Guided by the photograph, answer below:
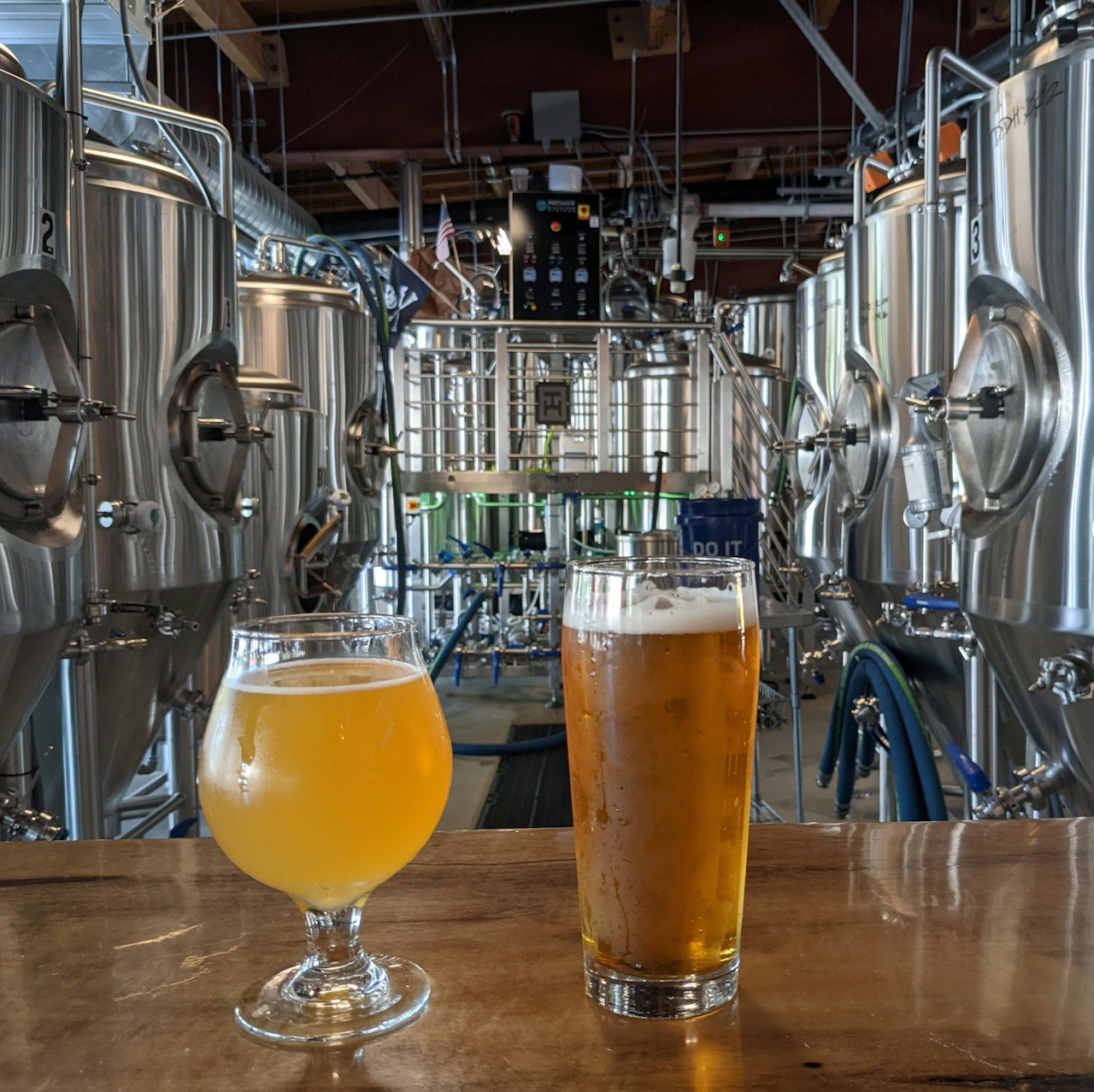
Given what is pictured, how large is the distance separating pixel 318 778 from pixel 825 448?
243 centimetres

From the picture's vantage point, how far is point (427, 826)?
542mm

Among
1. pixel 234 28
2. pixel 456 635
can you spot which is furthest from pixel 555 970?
pixel 234 28

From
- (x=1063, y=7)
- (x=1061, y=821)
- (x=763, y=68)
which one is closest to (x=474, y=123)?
(x=763, y=68)

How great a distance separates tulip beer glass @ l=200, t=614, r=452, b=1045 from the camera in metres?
0.50

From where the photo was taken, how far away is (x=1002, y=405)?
4.97 feet

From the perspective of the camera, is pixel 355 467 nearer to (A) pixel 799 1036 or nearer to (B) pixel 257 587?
(B) pixel 257 587

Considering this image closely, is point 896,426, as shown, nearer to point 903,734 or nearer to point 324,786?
point 903,734

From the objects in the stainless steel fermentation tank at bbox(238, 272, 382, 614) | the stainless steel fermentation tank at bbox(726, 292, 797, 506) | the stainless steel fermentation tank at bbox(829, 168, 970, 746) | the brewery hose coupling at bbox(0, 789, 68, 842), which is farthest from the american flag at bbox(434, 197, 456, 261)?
the brewery hose coupling at bbox(0, 789, 68, 842)

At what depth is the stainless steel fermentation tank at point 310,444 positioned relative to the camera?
11.5ft

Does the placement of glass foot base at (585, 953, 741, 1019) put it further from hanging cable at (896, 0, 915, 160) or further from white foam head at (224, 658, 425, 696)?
hanging cable at (896, 0, 915, 160)

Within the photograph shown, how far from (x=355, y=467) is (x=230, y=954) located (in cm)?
348

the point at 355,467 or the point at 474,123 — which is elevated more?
the point at 474,123

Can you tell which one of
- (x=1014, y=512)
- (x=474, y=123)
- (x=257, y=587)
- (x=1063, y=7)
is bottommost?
(x=257, y=587)

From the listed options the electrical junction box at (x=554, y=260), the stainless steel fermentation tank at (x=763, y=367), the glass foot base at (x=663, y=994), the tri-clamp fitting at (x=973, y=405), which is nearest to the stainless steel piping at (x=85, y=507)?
the tri-clamp fitting at (x=973, y=405)
